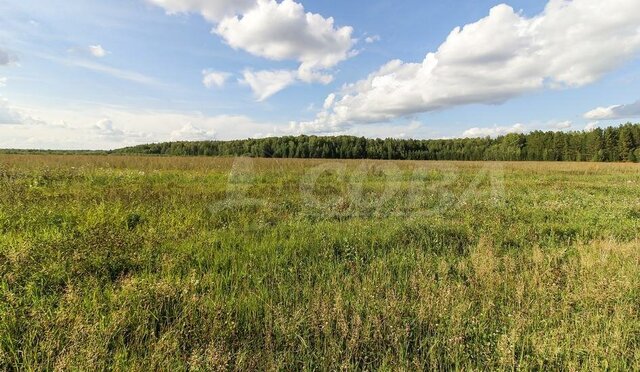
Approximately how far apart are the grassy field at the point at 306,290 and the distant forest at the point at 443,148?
60.6 m

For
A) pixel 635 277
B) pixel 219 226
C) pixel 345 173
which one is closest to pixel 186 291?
pixel 219 226

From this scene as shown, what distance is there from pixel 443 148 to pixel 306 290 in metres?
95.2

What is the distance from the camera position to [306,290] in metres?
4.16

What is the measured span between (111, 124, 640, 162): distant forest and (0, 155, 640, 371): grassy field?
60.6 meters

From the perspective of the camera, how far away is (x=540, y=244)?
6547mm

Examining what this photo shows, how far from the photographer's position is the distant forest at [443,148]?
2788 inches

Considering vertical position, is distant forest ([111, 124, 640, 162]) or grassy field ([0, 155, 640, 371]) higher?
distant forest ([111, 124, 640, 162])

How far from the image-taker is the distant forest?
70.8 metres

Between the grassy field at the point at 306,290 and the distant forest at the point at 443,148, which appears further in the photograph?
the distant forest at the point at 443,148

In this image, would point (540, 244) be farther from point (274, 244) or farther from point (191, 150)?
point (191, 150)

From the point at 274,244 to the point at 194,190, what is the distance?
6630mm

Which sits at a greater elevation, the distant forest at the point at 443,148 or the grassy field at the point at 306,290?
the distant forest at the point at 443,148

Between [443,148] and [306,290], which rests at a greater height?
[443,148]

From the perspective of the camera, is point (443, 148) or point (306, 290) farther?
point (443, 148)
